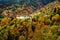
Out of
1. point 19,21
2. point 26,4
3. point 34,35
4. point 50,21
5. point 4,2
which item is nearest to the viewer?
point 34,35

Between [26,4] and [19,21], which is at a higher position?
[19,21]

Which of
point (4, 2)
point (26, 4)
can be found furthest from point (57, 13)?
point (4, 2)

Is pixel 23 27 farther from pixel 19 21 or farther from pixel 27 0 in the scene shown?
pixel 27 0

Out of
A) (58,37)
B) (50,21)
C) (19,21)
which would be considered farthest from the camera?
(19,21)

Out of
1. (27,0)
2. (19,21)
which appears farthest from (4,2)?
(19,21)

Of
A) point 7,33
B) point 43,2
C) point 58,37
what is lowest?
point 43,2

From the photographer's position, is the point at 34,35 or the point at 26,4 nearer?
the point at 34,35

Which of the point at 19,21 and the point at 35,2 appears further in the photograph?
the point at 35,2

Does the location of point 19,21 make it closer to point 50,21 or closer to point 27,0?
point 50,21

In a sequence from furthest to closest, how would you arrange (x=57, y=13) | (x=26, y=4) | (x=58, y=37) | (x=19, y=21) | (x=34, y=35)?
(x=26, y=4) < (x=19, y=21) < (x=57, y=13) < (x=34, y=35) < (x=58, y=37)
